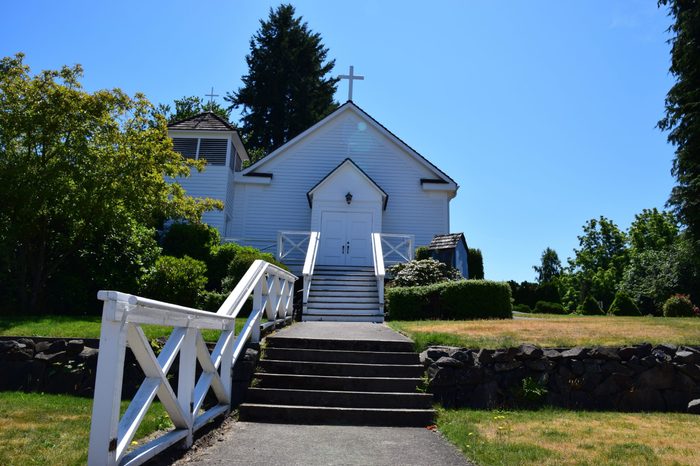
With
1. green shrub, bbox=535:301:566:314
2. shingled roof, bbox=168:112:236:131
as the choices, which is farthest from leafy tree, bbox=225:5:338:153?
green shrub, bbox=535:301:566:314

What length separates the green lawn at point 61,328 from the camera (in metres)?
8.67

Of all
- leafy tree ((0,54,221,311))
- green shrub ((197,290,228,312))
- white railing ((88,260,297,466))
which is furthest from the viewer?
green shrub ((197,290,228,312))

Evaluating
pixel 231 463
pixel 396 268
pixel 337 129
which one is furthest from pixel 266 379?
pixel 337 129

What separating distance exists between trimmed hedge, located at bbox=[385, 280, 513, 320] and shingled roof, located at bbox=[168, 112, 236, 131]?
11.7 meters

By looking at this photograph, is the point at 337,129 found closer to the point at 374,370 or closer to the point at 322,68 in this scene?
the point at 374,370

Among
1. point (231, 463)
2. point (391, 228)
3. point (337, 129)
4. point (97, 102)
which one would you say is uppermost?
point (337, 129)

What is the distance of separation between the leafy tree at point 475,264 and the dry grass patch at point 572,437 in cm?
1547

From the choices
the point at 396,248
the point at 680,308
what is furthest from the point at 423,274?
the point at 680,308

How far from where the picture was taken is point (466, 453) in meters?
5.03

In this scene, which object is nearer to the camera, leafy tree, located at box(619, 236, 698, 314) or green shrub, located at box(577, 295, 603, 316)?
leafy tree, located at box(619, 236, 698, 314)

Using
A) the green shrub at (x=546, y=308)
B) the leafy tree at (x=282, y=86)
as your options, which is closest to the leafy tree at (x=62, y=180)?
the green shrub at (x=546, y=308)

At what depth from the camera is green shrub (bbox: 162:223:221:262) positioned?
1802 cm

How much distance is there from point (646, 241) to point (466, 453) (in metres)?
54.4

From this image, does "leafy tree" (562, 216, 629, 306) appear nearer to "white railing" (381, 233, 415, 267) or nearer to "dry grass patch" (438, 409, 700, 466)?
"white railing" (381, 233, 415, 267)
